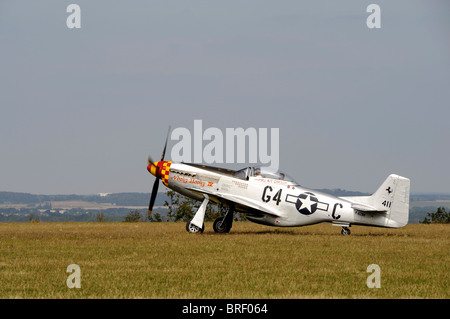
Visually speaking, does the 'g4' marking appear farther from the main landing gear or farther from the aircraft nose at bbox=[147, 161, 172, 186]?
the aircraft nose at bbox=[147, 161, 172, 186]

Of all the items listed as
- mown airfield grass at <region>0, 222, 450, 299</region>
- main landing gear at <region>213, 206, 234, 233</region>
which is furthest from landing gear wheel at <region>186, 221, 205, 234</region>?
mown airfield grass at <region>0, 222, 450, 299</region>

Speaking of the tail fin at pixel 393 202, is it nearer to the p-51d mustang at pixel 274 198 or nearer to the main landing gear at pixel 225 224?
the p-51d mustang at pixel 274 198

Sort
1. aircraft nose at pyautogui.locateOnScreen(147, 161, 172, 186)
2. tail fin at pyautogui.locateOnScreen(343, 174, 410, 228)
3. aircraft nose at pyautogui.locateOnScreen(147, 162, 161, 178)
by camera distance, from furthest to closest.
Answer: aircraft nose at pyautogui.locateOnScreen(147, 162, 161, 178), aircraft nose at pyautogui.locateOnScreen(147, 161, 172, 186), tail fin at pyautogui.locateOnScreen(343, 174, 410, 228)

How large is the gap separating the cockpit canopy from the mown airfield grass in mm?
2477

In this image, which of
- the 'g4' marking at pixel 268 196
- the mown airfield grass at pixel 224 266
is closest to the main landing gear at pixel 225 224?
the 'g4' marking at pixel 268 196

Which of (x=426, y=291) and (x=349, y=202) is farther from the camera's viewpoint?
(x=349, y=202)

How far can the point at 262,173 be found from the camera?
23.5m

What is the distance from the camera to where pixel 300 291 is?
1127cm

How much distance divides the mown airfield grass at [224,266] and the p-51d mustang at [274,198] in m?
1.08

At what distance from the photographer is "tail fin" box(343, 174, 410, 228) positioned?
21.9 metres
